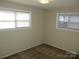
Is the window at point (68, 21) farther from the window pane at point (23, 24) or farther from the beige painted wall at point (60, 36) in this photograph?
the window pane at point (23, 24)

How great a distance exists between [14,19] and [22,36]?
2.82ft

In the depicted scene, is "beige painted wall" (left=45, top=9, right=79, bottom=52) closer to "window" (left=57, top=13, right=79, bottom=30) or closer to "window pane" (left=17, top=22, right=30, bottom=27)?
"window" (left=57, top=13, right=79, bottom=30)

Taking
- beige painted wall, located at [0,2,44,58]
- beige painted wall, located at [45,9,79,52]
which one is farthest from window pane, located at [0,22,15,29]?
beige painted wall, located at [45,9,79,52]

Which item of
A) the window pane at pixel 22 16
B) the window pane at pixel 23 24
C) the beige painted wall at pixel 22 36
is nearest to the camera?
the beige painted wall at pixel 22 36

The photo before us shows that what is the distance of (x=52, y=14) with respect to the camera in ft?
15.3

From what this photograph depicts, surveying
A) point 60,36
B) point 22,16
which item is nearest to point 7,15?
point 22,16

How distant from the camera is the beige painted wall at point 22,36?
3435 millimetres

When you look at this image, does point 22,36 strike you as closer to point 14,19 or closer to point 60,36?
point 14,19

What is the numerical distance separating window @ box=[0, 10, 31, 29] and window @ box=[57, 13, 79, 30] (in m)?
1.56

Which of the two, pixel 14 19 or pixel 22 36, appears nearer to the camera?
Result: pixel 14 19

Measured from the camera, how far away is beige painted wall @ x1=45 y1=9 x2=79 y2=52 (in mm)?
3906

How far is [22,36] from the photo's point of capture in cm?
407

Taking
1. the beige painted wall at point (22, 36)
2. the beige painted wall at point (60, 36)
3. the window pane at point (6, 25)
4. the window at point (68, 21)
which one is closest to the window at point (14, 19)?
the window pane at point (6, 25)

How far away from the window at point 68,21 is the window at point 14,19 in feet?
5.13
